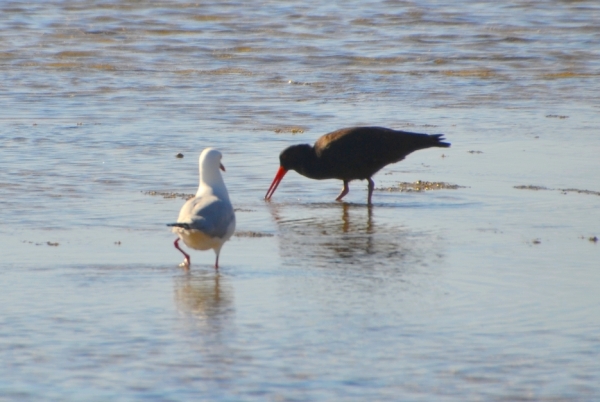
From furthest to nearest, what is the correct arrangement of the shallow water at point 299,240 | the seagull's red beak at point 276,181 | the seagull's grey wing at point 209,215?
the seagull's red beak at point 276,181
the seagull's grey wing at point 209,215
the shallow water at point 299,240

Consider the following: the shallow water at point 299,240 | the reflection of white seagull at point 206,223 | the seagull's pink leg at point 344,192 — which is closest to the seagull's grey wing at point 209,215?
the reflection of white seagull at point 206,223

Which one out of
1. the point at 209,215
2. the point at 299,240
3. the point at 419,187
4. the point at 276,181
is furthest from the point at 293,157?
the point at 209,215

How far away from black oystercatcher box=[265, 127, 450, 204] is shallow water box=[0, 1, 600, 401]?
0.23m

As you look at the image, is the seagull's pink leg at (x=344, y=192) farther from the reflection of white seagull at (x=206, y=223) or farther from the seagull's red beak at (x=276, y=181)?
the reflection of white seagull at (x=206, y=223)

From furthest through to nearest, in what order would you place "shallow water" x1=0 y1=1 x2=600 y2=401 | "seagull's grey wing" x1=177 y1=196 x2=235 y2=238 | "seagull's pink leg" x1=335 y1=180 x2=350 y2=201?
"seagull's pink leg" x1=335 y1=180 x2=350 y2=201, "seagull's grey wing" x1=177 y1=196 x2=235 y2=238, "shallow water" x1=0 y1=1 x2=600 y2=401

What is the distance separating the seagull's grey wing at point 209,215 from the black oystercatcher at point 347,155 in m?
2.18

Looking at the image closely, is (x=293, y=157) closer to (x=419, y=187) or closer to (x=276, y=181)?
(x=276, y=181)

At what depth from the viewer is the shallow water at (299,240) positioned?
4.87m

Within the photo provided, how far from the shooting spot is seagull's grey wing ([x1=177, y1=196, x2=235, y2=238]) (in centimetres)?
649

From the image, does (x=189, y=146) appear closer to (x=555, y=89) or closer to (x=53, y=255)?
(x=53, y=255)

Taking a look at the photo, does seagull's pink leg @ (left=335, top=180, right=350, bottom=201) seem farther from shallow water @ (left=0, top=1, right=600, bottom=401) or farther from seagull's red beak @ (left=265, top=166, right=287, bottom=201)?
seagull's red beak @ (left=265, top=166, right=287, bottom=201)

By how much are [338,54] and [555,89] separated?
486 cm

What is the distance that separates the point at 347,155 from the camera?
9305mm

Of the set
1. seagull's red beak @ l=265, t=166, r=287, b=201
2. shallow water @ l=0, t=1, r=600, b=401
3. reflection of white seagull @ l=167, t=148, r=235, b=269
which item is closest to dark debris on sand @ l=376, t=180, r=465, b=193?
shallow water @ l=0, t=1, r=600, b=401
